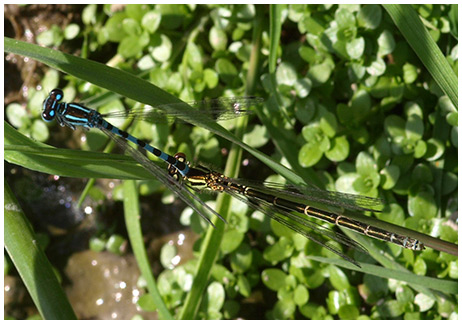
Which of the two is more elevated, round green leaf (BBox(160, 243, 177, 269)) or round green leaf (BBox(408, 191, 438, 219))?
round green leaf (BBox(408, 191, 438, 219))

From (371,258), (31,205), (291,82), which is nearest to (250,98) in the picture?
(291,82)

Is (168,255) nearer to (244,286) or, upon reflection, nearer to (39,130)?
(244,286)

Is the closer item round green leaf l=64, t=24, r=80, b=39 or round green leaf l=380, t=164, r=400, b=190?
round green leaf l=380, t=164, r=400, b=190

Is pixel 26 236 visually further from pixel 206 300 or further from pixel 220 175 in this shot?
pixel 206 300

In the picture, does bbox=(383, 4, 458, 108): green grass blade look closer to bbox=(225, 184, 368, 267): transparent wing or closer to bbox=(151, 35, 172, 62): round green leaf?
bbox=(225, 184, 368, 267): transparent wing

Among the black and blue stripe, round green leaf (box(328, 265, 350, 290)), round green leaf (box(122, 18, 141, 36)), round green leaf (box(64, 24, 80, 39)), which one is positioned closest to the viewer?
the black and blue stripe

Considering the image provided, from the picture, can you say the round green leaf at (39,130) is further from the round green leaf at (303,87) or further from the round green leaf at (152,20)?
the round green leaf at (303,87)

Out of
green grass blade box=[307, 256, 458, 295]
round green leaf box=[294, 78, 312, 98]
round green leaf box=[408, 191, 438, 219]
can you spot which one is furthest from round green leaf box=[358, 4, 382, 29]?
green grass blade box=[307, 256, 458, 295]
